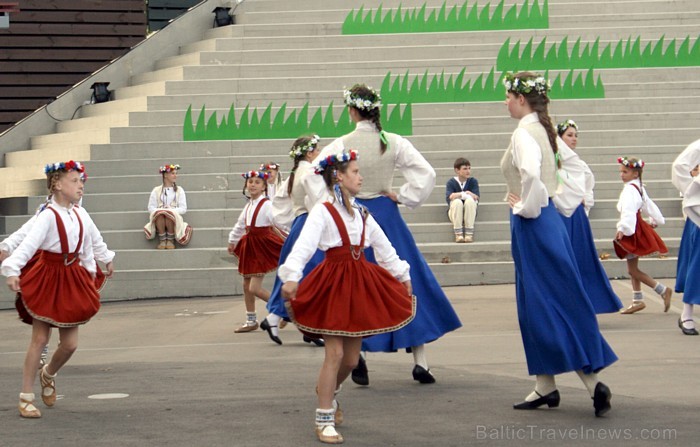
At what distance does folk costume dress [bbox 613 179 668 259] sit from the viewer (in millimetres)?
12039

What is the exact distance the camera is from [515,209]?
692cm

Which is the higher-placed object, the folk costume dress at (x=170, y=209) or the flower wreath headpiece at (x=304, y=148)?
the flower wreath headpiece at (x=304, y=148)

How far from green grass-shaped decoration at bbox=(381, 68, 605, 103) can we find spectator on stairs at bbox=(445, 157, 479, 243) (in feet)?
11.0

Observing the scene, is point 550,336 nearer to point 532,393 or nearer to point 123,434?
point 532,393

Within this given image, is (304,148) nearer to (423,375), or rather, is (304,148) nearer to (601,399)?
(423,375)

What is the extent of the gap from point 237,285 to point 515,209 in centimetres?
951

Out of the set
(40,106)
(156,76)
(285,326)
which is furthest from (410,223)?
(40,106)

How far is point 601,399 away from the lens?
6617 mm

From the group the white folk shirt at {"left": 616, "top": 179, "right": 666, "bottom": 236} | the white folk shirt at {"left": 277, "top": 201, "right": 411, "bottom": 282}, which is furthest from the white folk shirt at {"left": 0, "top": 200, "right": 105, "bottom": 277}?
the white folk shirt at {"left": 616, "top": 179, "right": 666, "bottom": 236}

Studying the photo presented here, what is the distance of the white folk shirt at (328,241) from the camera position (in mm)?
6348

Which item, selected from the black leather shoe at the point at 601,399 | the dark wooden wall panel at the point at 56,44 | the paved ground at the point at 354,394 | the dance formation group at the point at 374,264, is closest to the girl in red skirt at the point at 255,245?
the paved ground at the point at 354,394

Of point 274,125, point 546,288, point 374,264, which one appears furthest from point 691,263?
point 274,125

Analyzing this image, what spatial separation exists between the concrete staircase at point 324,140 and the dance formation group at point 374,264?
6.48 metres

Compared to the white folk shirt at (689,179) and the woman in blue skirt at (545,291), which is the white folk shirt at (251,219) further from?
the woman in blue skirt at (545,291)
